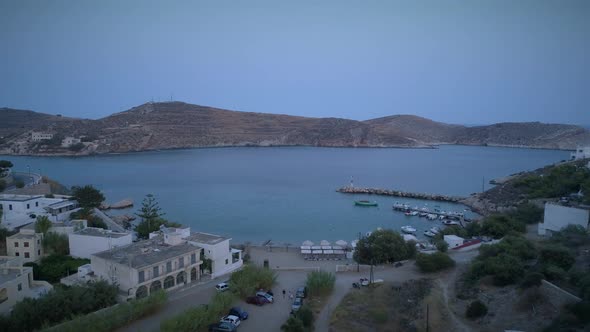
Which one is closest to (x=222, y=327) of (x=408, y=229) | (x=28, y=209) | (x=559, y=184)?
(x=28, y=209)

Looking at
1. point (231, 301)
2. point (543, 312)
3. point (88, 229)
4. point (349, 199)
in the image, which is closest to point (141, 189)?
point (349, 199)

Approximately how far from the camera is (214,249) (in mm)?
13562

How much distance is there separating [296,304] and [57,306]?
19.2 feet

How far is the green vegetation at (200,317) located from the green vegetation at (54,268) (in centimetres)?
575

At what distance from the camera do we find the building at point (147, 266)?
37.1ft

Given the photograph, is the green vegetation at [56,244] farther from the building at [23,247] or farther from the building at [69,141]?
the building at [69,141]

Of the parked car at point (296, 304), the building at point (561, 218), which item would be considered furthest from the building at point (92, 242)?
the building at point (561, 218)

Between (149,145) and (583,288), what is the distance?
79.6 m

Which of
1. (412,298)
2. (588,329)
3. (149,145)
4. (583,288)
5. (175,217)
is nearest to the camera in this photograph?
(588,329)

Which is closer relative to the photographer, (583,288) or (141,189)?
(583,288)

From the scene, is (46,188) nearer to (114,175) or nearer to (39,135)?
(114,175)

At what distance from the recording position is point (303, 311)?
10.1 meters

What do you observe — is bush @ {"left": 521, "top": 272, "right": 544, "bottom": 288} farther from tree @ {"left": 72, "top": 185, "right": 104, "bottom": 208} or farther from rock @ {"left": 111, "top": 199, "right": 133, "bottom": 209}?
rock @ {"left": 111, "top": 199, "right": 133, "bottom": 209}

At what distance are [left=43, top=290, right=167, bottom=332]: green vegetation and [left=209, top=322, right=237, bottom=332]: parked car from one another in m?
1.75
